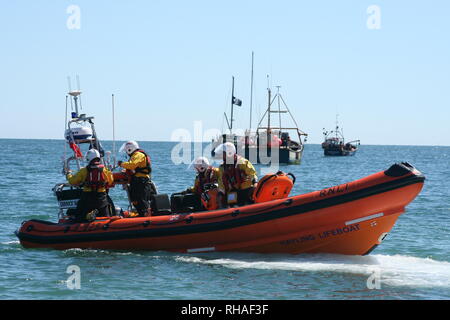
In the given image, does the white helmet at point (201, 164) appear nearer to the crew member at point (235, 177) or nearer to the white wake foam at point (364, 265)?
the crew member at point (235, 177)

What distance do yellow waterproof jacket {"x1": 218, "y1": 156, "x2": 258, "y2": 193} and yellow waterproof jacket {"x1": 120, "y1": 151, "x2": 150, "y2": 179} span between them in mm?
1103

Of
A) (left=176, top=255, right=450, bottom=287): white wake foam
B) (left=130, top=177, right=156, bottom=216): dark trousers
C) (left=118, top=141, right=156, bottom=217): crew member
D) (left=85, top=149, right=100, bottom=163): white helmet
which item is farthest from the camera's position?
(left=130, top=177, right=156, bottom=216): dark trousers

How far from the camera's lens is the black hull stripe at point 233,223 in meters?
8.09

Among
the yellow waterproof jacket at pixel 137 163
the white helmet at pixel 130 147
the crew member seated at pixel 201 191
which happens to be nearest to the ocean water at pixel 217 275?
A: the crew member seated at pixel 201 191

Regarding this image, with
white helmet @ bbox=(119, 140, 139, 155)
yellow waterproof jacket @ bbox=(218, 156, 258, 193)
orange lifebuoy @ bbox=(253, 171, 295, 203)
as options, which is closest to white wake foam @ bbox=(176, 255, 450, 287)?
orange lifebuoy @ bbox=(253, 171, 295, 203)

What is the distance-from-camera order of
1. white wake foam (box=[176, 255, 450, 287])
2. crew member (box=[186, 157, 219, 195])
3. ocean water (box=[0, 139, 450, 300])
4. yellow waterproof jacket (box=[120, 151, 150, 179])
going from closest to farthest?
ocean water (box=[0, 139, 450, 300])
white wake foam (box=[176, 255, 450, 287])
yellow waterproof jacket (box=[120, 151, 150, 179])
crew member (box=[186, 157, 219, 195])

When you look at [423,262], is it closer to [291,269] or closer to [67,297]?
[291,269]

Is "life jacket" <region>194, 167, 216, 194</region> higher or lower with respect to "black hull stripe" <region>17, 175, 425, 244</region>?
higher

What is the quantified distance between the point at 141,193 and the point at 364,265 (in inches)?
128

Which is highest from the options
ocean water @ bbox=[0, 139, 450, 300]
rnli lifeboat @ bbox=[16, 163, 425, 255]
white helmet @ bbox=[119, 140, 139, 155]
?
white helmet @ bbox=[119, 140, 139, 155]

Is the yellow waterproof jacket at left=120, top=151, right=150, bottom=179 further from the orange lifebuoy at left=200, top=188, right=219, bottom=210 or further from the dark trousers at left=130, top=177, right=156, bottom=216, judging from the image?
the orange lifebuoy at left=200, top=188, right=219, bottom=210

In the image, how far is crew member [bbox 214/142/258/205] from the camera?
8992 mm
